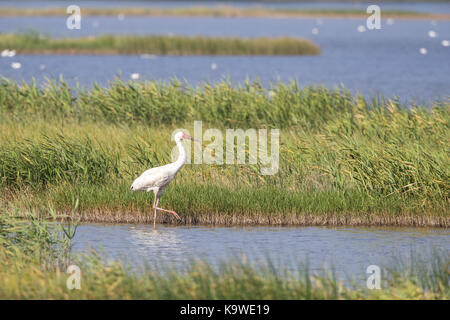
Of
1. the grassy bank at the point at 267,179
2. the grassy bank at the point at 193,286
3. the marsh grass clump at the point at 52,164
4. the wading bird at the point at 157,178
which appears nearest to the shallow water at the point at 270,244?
the grassy bank at the point at 267,179

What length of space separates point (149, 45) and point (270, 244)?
45.9 m

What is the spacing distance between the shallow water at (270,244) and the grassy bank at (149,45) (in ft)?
144

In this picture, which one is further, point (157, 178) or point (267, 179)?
point (267, 179)

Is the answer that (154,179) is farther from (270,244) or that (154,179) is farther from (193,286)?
(193,286)

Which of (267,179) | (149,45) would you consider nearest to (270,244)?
(267,179)

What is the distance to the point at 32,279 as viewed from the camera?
35.6 feet

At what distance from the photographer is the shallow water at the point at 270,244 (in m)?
13.8

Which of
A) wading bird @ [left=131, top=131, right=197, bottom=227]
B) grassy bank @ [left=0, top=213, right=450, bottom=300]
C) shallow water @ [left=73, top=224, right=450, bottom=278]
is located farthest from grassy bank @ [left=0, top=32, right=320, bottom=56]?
grassy bank @ [left=0, top=213, right=450, bottom=300]

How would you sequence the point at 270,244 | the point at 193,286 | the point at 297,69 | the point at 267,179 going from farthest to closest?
the point at 297,69, the point at 267,179, the point at 270,244, the point at 193,286

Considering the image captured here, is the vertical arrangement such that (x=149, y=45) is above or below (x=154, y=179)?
above

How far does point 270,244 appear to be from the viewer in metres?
14.8

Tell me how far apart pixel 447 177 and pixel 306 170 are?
2856 mm

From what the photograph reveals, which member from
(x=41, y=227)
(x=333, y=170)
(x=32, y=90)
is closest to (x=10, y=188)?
(x=41, y=227)

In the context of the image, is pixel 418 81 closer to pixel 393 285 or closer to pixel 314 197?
pixel 314 197
